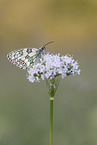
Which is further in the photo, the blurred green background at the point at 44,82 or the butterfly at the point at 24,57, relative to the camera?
the blurred green background at the point at 44,82

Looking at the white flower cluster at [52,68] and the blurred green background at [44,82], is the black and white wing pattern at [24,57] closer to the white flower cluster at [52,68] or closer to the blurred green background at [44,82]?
the white flower cluster at [52,68]

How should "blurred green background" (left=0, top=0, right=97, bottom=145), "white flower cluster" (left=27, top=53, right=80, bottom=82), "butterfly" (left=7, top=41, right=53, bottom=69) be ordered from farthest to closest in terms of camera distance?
"blurred green background" (left=0, top=0, right=97, bottom=145) < "butterfly" (left=7, top=41, right=53, bottom=69) < "white flower cluster" (left=27, top=53, right=80, bottom=82)

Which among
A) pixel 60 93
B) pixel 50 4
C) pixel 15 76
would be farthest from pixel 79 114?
pixel 50 4

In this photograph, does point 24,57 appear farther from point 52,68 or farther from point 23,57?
point 52,68

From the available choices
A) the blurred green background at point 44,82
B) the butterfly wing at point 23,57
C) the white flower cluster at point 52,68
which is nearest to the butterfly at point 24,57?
the butterfly wing at point 23,57

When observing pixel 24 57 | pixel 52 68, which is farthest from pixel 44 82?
pixel 52 68

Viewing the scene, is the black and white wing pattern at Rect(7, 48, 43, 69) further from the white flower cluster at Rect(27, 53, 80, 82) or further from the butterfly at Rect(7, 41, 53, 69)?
the white flower cluster at Rect(27, 53, 80, 82)

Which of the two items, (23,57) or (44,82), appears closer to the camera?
(23,57)

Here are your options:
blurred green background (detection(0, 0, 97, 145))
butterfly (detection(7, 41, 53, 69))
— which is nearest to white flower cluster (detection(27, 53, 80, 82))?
butterfly (detection(7, 41, 53, 69))
